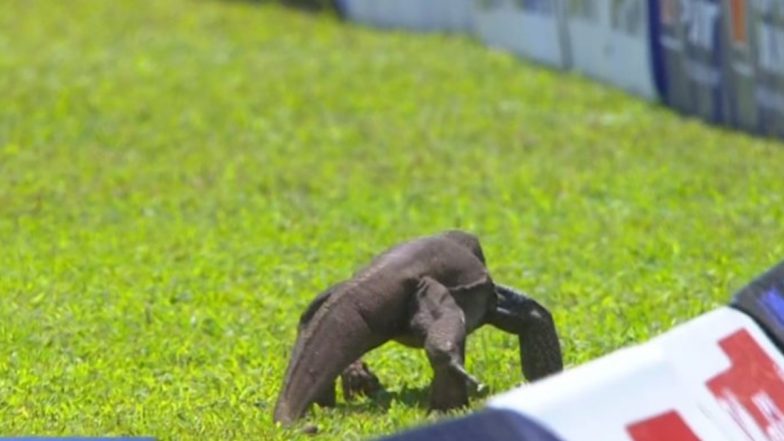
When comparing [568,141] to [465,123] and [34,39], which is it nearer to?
[465,123]

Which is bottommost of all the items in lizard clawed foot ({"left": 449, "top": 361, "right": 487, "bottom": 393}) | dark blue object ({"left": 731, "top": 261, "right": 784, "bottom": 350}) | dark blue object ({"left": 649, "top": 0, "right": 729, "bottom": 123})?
dark blue object ({"left": 649, "top": 0, "right": 729, "bottom": 123})

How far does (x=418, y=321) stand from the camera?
709 cm

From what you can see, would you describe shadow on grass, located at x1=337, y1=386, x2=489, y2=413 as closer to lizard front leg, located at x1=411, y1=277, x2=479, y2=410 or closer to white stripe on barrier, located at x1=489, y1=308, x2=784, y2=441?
lizard front leg, located at x1=411, y1=277, x2=479, y2=410

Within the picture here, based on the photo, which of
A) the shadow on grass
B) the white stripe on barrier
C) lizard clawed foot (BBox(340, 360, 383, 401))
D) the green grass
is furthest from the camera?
the green grass

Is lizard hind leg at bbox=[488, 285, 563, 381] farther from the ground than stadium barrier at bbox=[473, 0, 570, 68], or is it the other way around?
lizard hind leg at bbox=[488, 285, 563, 381]

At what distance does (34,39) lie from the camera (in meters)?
21.8

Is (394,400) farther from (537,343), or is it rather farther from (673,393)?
(673,393)

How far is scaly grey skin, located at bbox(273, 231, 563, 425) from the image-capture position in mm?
6953

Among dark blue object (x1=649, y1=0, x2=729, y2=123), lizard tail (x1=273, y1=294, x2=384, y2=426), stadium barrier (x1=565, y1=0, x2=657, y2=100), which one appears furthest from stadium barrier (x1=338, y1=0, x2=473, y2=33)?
lizard tail (x1=273, y1=294, x2=384, y2=426)

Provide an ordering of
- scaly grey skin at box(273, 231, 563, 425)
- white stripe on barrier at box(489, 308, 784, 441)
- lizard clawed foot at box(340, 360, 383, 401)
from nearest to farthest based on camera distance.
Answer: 1. white stripe on barrier at box(489, 308, 784, 441)
2. scaly grey skin at box(273, 231, 563, 425)
3. lizard clawed foot at box(340, 360, 383, 401)

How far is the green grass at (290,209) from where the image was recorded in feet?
26.1

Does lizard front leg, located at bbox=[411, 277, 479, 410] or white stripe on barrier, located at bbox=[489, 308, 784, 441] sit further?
lizard front leg, located at bbox=[411, 277, 479, 410]

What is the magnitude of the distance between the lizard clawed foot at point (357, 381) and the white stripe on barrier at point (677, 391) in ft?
6.48

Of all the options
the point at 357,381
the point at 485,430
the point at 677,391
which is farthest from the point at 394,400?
the point at 485,430
